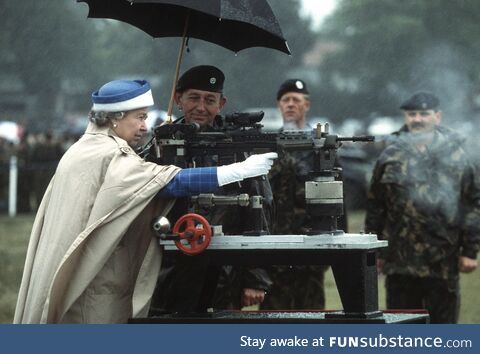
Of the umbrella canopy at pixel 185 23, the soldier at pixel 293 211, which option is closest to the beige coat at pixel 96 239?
the umbrella canopy at pixel 185 23

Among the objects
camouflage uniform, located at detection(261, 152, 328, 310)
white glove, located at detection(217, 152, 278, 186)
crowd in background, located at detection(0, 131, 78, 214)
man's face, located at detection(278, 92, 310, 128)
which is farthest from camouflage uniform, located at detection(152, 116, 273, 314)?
crowd in background, located at detection(0, 131, 78, 214)

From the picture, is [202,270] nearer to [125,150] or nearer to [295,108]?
[125,150]

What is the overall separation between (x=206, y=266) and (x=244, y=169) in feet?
1.95

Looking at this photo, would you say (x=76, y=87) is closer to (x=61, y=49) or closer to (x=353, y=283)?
(x=61, y=49)

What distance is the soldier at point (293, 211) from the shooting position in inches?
435

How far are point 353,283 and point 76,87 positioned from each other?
23926 millimetres

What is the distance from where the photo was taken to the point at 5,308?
13836 millimetres

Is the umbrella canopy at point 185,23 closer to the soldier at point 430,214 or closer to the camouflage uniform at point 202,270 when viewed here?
the camouflage uniform at point 202,270

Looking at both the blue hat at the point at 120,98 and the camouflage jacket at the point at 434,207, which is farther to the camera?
the camouflage jacket at the point at 434,207

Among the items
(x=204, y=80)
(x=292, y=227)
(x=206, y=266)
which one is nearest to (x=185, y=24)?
(x=204, y=80)

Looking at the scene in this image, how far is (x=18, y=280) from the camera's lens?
16.3 metres

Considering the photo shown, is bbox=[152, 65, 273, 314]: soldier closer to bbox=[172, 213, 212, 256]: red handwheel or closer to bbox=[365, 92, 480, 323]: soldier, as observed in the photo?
bbox=[172, 213, 212, 256]: red handwheel

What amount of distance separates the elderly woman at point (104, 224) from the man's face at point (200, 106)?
103cm

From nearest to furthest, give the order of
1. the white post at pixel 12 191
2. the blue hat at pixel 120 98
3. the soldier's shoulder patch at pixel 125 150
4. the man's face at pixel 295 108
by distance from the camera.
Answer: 1. the soldier's shoulder patch at pixel 125 150
2. the blue hat at pixel 120 98
3. the man's face at pixel 295 108
4. the white post at pixel 12 191
